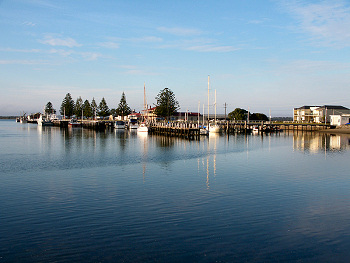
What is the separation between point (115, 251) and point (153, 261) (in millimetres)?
1720

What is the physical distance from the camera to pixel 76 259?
11203 millimetres

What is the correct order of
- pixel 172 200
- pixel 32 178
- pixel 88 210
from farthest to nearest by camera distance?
pixel 32 178, pixel 172 200, pixel 88 210

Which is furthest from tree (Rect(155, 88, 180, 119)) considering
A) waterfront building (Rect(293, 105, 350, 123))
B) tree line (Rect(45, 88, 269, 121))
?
waterfront building (Rect(293, 105, 350, 123))

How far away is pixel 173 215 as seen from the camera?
1620 cm

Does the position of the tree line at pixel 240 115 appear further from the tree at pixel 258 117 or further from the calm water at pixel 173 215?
the calm water at pixel 173 215

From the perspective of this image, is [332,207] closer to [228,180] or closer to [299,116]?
[228,180]

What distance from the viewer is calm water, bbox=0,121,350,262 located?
11.9m

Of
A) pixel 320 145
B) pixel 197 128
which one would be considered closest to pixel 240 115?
pixel 197 128

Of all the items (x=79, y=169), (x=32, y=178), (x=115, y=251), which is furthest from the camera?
(x=79, y=169)

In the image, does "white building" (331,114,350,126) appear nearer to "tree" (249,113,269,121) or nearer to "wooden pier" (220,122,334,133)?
"wooden pier" (220,122,334,133)

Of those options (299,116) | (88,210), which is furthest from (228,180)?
(299,116)

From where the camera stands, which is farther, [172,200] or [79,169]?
[79,169]

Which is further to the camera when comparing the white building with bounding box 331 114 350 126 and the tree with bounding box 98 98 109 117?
the tree with bounding box 98 98 109 117

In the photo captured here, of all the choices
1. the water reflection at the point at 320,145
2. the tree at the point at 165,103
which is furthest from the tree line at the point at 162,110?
the water reflection at the point at 320,145
